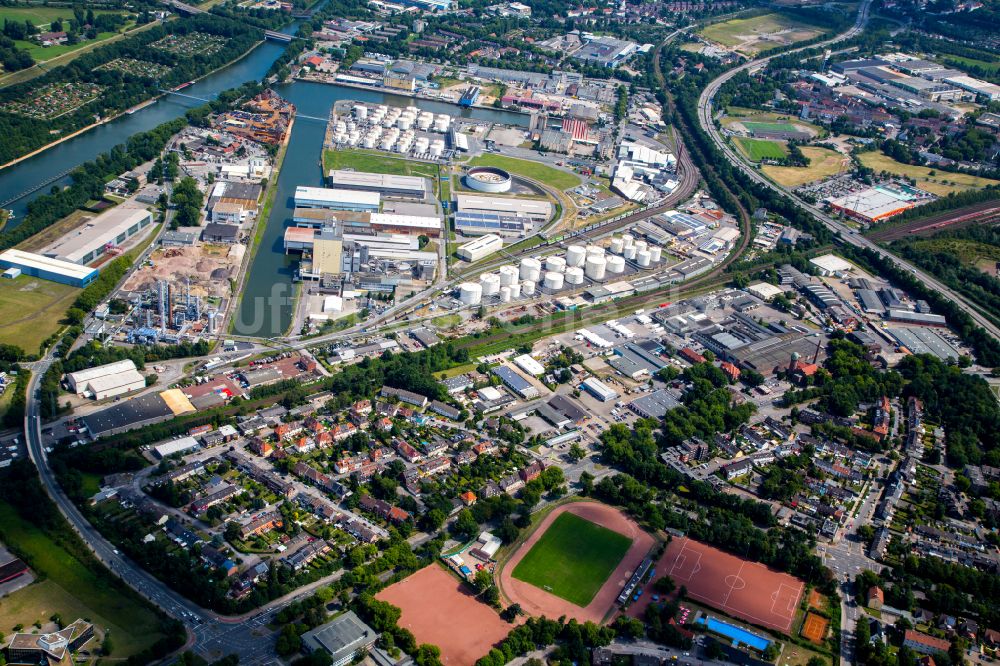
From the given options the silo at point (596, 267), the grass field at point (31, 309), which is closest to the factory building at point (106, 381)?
the grass field at point (31, 309)

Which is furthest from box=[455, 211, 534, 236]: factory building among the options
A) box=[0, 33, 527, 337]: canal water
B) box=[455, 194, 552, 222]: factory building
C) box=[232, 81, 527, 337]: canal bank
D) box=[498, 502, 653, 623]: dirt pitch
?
box=[498, 502, 653, 623]: dirt pitch

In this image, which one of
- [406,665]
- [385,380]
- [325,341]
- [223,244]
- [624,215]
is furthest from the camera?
[624,215]

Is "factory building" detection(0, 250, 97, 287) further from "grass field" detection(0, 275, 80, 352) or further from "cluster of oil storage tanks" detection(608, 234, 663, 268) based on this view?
"cluster of oil storage tanks" detection(608, 234, 663, 268)

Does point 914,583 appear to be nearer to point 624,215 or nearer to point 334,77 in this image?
point 624,215

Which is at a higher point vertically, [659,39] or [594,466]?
[659,39]

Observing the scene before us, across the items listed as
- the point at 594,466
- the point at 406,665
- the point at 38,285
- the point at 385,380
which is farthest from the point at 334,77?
the point at 406,665

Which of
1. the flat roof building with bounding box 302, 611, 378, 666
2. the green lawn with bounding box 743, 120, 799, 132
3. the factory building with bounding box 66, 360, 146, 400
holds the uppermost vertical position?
the green lawn with bounding box 743, 120, 799, 132
